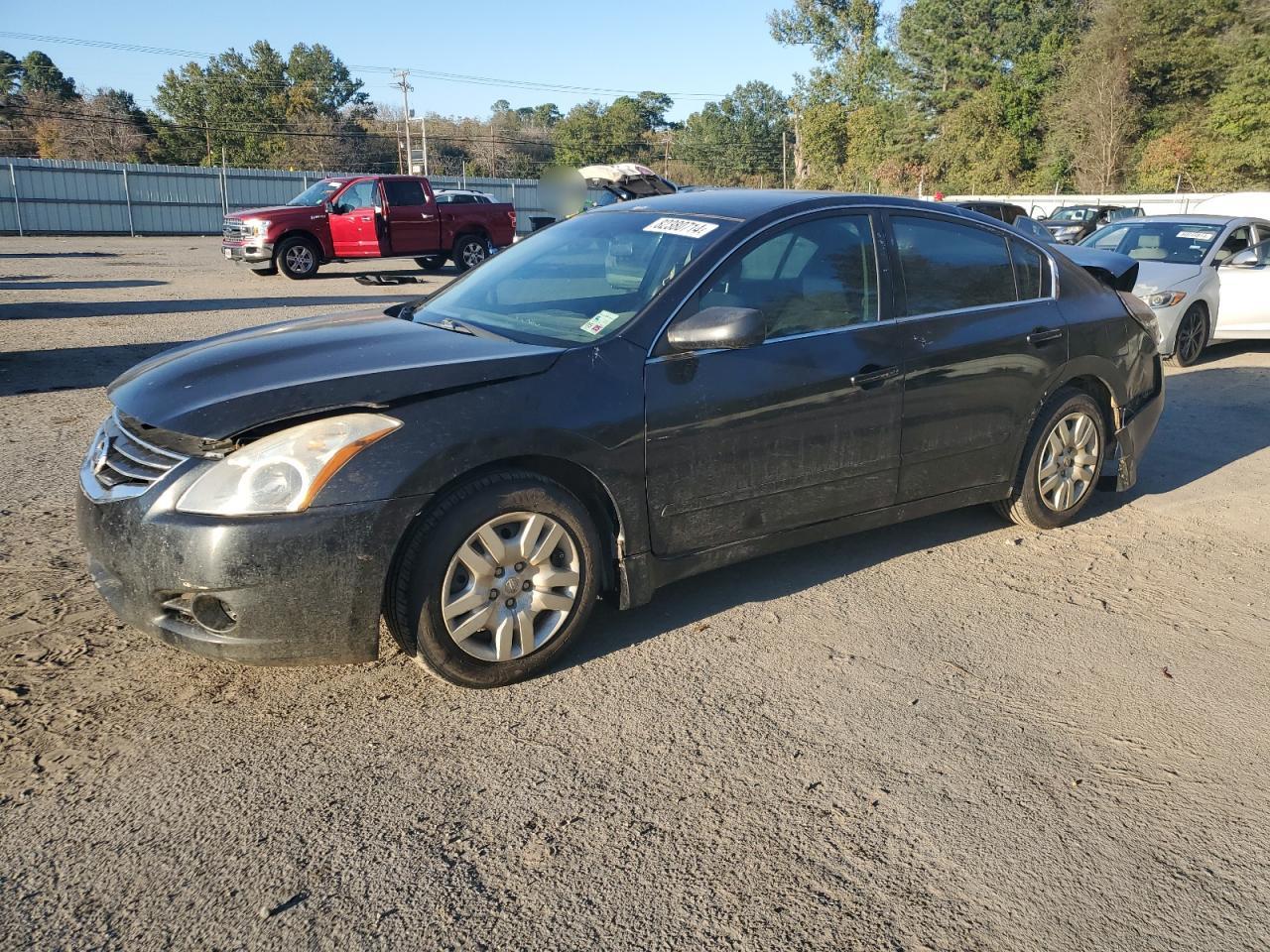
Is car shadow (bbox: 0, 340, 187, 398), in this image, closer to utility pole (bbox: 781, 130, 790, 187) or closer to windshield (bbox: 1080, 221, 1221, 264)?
windshield (bbox: 1080, 221, 1221, 264)

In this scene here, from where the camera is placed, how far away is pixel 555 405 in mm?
3615

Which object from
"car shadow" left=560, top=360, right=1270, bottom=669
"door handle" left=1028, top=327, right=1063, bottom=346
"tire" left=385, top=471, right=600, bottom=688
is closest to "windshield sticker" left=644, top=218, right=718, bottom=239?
"tire" left=385, top=471, right=600, bottom=688

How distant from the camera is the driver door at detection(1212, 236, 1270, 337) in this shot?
1075 centimetres

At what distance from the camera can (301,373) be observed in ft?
11.6

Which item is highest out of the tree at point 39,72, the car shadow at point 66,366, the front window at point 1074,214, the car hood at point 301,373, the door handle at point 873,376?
the tree at point 39,72

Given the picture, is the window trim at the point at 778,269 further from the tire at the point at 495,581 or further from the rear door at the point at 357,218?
the rear door at the point at 357,218

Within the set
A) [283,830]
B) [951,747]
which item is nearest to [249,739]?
[283,830]

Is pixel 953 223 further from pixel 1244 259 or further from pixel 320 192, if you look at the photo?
pixel 320 192

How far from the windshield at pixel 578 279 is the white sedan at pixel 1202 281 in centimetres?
768

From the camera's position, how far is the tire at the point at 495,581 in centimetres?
339

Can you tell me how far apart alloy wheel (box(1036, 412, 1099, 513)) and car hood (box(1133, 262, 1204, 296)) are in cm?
585

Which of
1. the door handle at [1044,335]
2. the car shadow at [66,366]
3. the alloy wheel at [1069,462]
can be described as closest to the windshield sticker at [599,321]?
the door handle at [1044,335]

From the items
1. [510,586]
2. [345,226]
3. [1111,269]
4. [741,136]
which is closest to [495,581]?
[510,586]

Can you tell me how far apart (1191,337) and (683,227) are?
859 centimetres
